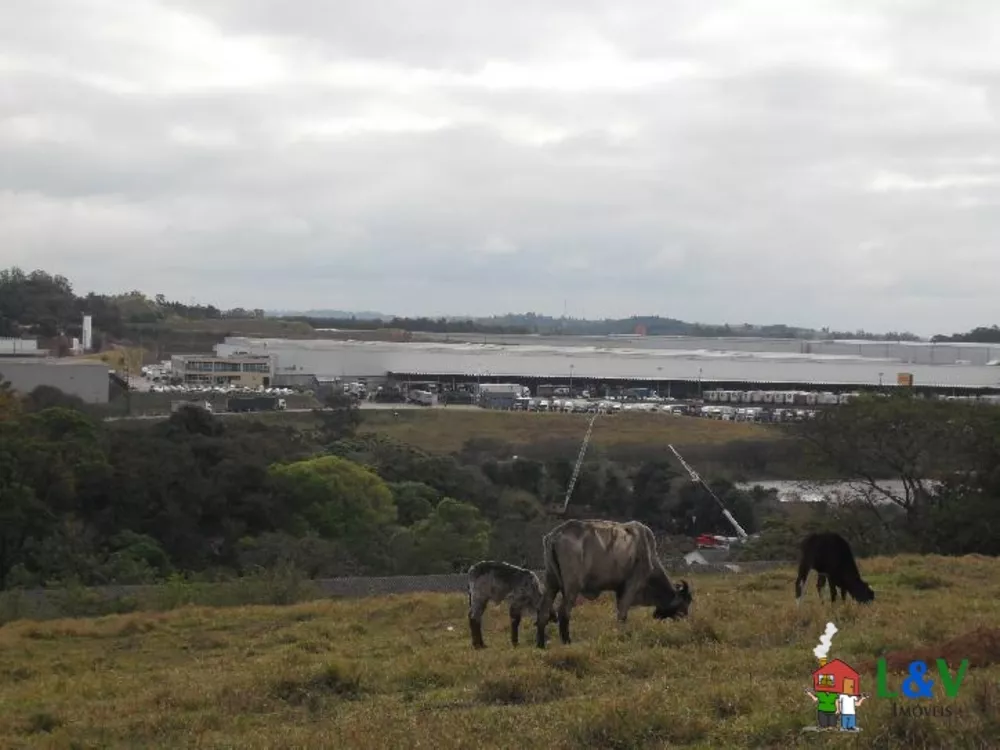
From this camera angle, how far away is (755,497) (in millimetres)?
42219

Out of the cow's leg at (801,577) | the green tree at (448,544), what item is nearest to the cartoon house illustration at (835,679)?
the cow's leg at (801,577)

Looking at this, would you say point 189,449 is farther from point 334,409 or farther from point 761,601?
point 761,601

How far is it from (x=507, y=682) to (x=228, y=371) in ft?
244

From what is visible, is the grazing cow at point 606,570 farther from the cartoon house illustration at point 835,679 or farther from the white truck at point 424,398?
the white truck at point 424,398

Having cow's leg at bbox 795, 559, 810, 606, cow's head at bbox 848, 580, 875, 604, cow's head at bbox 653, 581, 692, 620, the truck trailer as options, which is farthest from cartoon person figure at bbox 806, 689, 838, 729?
the truck trailer

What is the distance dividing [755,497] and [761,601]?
29.5 metres

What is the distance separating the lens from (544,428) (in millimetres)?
61875

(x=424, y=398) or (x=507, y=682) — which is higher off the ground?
(x=507, y=682)

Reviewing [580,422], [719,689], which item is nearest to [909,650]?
[719,689]

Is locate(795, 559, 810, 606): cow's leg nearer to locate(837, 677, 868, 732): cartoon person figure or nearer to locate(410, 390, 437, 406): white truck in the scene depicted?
locate(837, 677, 868, 732): cartoon person figure

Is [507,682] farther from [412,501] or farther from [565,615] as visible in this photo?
[412,501]

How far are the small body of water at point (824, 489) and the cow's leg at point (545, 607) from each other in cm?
2180

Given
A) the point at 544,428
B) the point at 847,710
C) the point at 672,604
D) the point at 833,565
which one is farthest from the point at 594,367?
the point at 847,710

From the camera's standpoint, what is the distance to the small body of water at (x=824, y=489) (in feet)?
104
